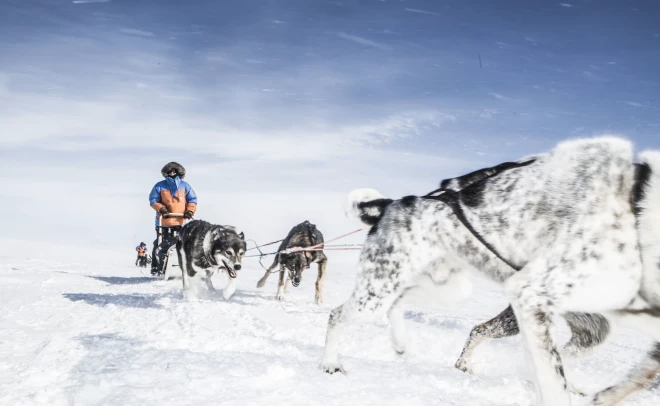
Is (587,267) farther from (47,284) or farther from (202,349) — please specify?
(47,284)

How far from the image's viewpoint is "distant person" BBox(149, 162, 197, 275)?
8.84 m

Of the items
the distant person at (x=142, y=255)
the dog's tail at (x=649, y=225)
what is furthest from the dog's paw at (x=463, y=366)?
the distant person at (x=142, y=255)

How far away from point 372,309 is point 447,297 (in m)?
0.58

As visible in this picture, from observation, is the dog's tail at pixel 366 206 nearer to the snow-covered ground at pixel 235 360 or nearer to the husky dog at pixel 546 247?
the husky dog at pixel 546 247

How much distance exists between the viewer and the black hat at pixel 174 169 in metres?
8.88

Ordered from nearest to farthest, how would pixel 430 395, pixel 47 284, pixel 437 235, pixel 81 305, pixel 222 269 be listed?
pixel 430 395 < pixel 437 235 < pixel 81 305 < pixel 222 269 < pixel 47 284

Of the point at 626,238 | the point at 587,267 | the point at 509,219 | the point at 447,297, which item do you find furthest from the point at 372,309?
the point at 626,238

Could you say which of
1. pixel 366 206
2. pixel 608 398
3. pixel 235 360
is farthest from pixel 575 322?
pixel 235 360

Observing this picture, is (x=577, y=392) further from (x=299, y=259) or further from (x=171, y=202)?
(x=171, y=202)

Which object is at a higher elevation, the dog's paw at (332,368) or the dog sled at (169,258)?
the dog sled at (169,258)

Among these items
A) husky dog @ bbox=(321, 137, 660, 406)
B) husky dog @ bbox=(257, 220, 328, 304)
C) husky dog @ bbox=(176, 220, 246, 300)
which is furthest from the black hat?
husky dog @ bbox=(321, 137, 660, 406)

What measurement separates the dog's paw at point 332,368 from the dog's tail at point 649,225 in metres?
1.76

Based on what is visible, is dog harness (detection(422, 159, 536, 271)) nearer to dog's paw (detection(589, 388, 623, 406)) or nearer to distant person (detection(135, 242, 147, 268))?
dog's paw (detection(589, 388, 623, 406))

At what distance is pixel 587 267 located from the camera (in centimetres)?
231
